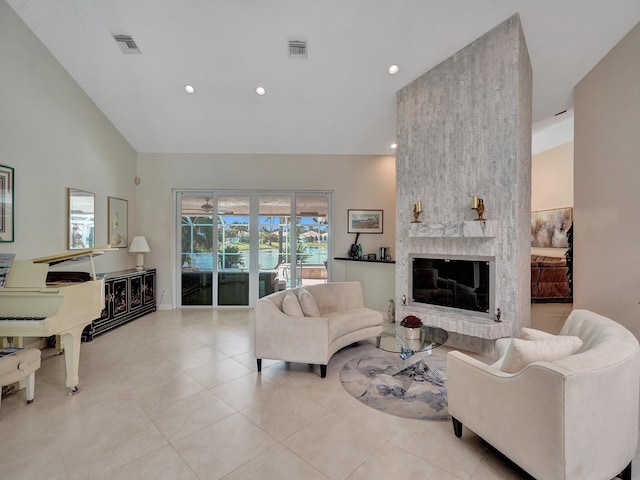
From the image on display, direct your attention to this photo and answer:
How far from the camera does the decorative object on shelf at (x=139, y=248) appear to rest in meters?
5.39

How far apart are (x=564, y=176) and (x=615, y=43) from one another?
402 centimetres

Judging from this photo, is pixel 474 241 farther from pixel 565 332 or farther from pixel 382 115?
pixel 382 115

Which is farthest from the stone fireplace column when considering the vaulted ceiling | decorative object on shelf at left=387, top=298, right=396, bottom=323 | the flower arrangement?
the flower arrangement

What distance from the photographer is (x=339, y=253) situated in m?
6.04

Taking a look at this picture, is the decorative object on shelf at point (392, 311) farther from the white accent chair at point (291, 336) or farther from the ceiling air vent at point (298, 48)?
the ceiling air vent at point (298, 48)

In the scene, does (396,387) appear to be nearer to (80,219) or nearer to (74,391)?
(74,391)

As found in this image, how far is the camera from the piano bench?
7.43 ft

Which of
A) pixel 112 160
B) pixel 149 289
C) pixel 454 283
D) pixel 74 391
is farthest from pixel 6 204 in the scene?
pixel 454 283

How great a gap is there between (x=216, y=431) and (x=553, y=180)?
8097 mm

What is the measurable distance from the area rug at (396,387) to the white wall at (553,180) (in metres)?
5.48

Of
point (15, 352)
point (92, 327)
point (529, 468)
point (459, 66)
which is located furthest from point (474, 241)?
point (92, 327)

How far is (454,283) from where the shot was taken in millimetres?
3818

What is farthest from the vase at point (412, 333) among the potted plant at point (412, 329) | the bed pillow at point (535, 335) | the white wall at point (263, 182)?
the white wall at point (263, 182)

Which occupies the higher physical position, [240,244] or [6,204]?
[6,204]
